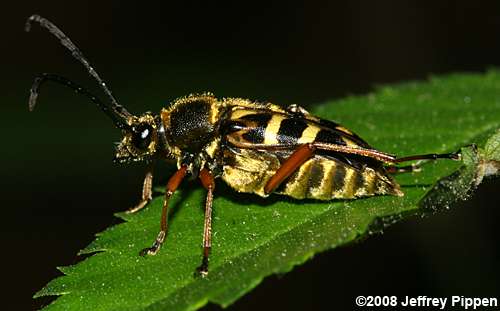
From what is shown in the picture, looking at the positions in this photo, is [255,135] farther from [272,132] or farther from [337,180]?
[337,180]

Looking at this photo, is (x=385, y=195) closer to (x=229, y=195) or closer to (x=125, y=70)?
(x=229, y=195)

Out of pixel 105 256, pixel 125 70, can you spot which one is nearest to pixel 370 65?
pixel 125 70

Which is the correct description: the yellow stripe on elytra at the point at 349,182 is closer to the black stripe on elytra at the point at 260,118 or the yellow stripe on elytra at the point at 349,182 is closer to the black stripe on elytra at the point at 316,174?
the black stripe on elytra at the point at 316,174

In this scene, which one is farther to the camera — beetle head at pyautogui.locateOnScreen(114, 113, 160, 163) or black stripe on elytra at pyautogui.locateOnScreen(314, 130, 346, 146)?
beetle head at pyautogui.locateOnScreen(114, 113, 160, 163)

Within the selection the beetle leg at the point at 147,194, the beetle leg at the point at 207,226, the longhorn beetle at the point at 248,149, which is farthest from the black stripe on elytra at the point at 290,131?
the beetle leg at the point at 147,194

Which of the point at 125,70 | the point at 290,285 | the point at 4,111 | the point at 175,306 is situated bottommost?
the point at 175,306

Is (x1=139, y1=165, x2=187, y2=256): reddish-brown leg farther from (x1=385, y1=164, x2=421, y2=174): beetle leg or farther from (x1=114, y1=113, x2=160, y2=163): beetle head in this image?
(x1=385, y1=164, x2=421, y2=174): beetle leg

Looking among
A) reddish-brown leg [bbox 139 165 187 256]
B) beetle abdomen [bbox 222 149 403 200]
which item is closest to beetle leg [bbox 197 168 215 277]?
reddish-brown leg [bbox 139 165 187 256]

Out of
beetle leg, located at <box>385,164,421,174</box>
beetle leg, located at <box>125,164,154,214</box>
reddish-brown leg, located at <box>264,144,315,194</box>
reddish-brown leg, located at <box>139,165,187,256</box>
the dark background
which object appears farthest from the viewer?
the dark background
